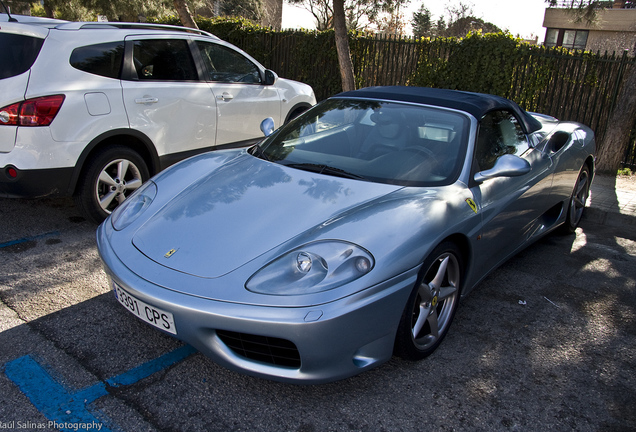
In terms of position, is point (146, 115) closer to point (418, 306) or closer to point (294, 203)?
point (294, 203)

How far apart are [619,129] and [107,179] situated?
24.7 ft

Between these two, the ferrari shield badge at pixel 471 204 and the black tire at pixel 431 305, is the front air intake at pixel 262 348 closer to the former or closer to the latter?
the black tire at pixel 431 305

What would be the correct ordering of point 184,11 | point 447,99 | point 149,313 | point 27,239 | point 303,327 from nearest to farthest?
point 303,327 → point 149,313 → point 447,99 → point 27,239 → point 184,11

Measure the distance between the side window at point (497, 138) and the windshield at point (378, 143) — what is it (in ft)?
0.52

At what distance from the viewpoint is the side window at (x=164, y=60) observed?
496cm

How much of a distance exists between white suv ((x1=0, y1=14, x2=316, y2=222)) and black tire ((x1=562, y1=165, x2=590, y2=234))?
3.54m

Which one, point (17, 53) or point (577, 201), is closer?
point (17, 53)

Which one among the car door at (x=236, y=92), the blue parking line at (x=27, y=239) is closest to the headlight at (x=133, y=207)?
the blue parking line at (x=27, y=239)

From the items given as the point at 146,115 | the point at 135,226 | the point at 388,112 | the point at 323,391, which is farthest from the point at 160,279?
the point at 146,115

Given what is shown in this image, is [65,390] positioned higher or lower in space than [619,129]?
lower

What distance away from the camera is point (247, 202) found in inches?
112

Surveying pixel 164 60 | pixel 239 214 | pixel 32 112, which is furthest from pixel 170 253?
pixel 164 60

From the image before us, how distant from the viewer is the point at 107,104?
451 centimetres

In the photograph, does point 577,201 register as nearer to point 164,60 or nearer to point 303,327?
point 303,327
